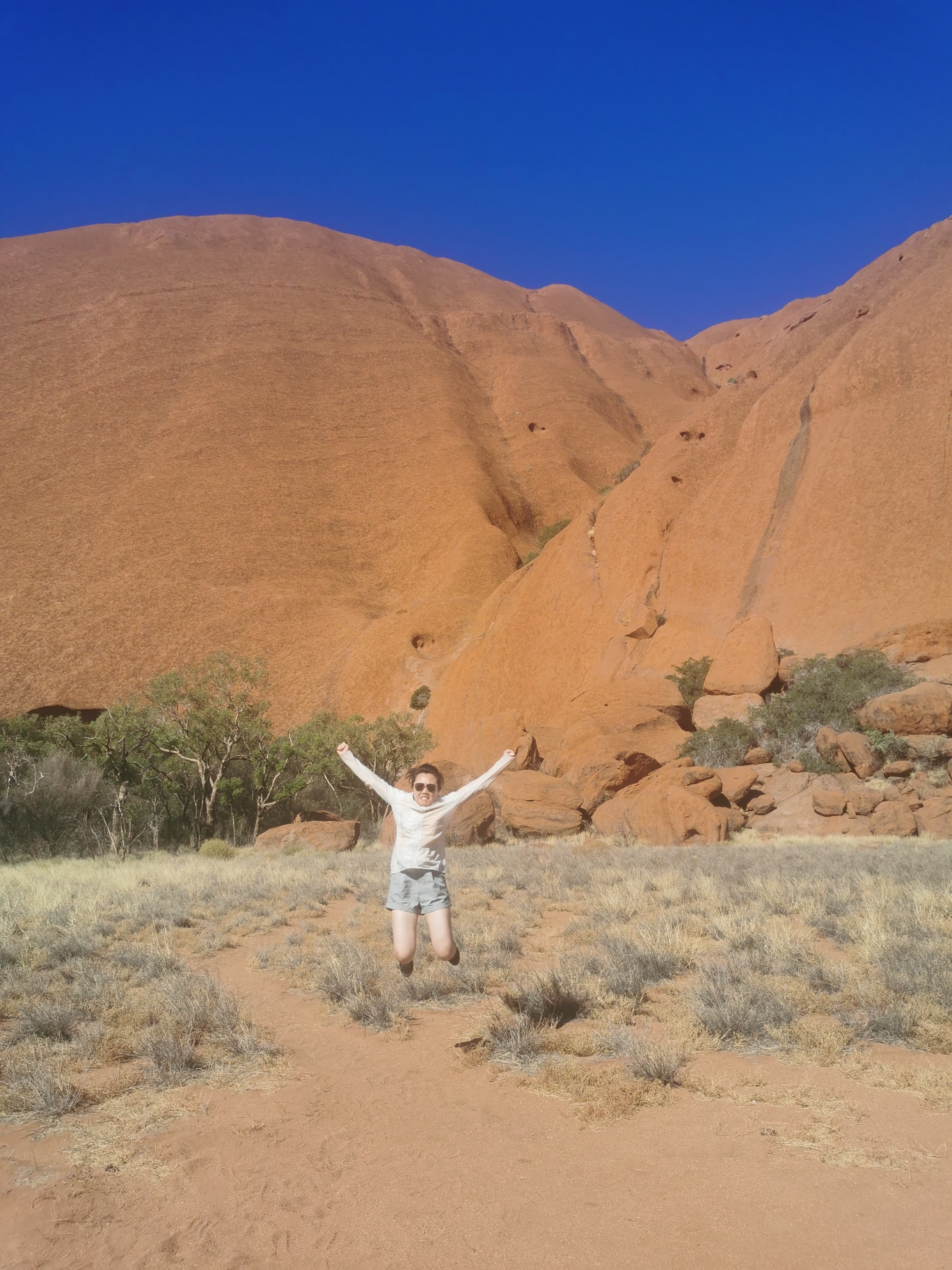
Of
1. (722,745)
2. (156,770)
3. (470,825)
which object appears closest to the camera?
(470,825)

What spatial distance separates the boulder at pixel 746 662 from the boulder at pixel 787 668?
195mm

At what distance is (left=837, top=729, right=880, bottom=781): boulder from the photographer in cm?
1667

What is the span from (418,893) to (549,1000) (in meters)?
1.17

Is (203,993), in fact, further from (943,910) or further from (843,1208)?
(943,910)

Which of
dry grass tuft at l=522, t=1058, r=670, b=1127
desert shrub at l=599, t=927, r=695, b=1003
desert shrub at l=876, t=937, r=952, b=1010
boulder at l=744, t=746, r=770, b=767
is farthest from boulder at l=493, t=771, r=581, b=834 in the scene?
dry grass tuft at l=522, t=1058, r=670, b=1127

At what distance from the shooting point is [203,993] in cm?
527

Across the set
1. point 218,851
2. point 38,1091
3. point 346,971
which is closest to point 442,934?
point 346,971

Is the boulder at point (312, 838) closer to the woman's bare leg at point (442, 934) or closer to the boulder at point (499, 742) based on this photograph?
the boulder at point (499, 742)

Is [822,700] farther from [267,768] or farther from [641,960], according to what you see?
[267,768]

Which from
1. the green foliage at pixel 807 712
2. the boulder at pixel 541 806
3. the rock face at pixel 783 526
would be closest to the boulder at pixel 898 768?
the green foliage at pixel 807 712

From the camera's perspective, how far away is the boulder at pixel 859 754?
16.7 m

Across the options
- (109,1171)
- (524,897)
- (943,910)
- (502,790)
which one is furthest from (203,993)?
(502,790)

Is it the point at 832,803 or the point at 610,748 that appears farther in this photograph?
the point at 610,748

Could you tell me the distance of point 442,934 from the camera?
4750 mm
